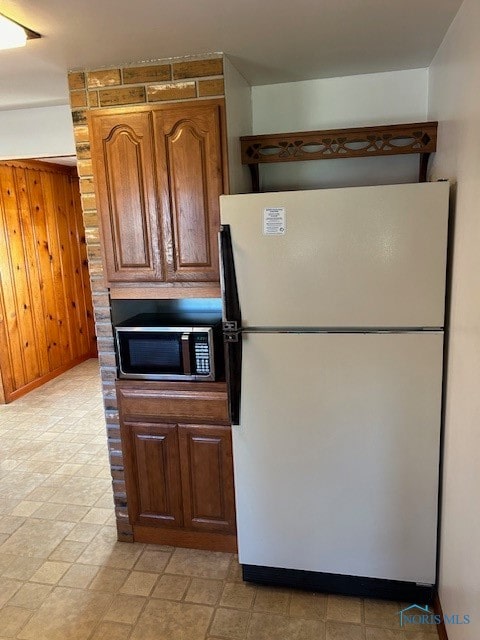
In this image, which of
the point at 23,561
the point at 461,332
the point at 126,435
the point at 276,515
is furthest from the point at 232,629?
the point at 461,332

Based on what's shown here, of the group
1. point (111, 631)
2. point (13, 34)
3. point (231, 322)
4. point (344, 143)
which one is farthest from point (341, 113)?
point (111, 631)

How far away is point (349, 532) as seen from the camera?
199 centimetres

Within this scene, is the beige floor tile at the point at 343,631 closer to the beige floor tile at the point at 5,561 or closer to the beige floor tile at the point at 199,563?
the beige floor tile at the point at 199,563

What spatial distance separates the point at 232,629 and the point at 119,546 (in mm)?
786

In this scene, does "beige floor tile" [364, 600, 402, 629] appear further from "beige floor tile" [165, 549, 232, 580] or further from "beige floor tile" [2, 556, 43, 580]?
"beige floor tile" [2, 556, 43, 580]

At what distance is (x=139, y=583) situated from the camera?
2189 millimetres

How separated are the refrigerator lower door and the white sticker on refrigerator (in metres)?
0.40

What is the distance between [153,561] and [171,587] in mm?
207

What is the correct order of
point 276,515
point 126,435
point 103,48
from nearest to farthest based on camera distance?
point 103,48 → point 276,515 → point 126,435

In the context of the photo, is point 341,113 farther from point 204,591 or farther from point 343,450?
point 204,591

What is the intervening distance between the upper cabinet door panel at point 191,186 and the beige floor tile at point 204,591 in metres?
1.37

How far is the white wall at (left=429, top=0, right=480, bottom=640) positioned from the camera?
1.44 metres

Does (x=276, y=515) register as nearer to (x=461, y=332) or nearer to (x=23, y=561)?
(x=461, y=332)

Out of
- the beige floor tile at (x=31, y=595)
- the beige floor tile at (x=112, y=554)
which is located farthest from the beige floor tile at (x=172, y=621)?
the beige floor tile at (x=31, y=595)
